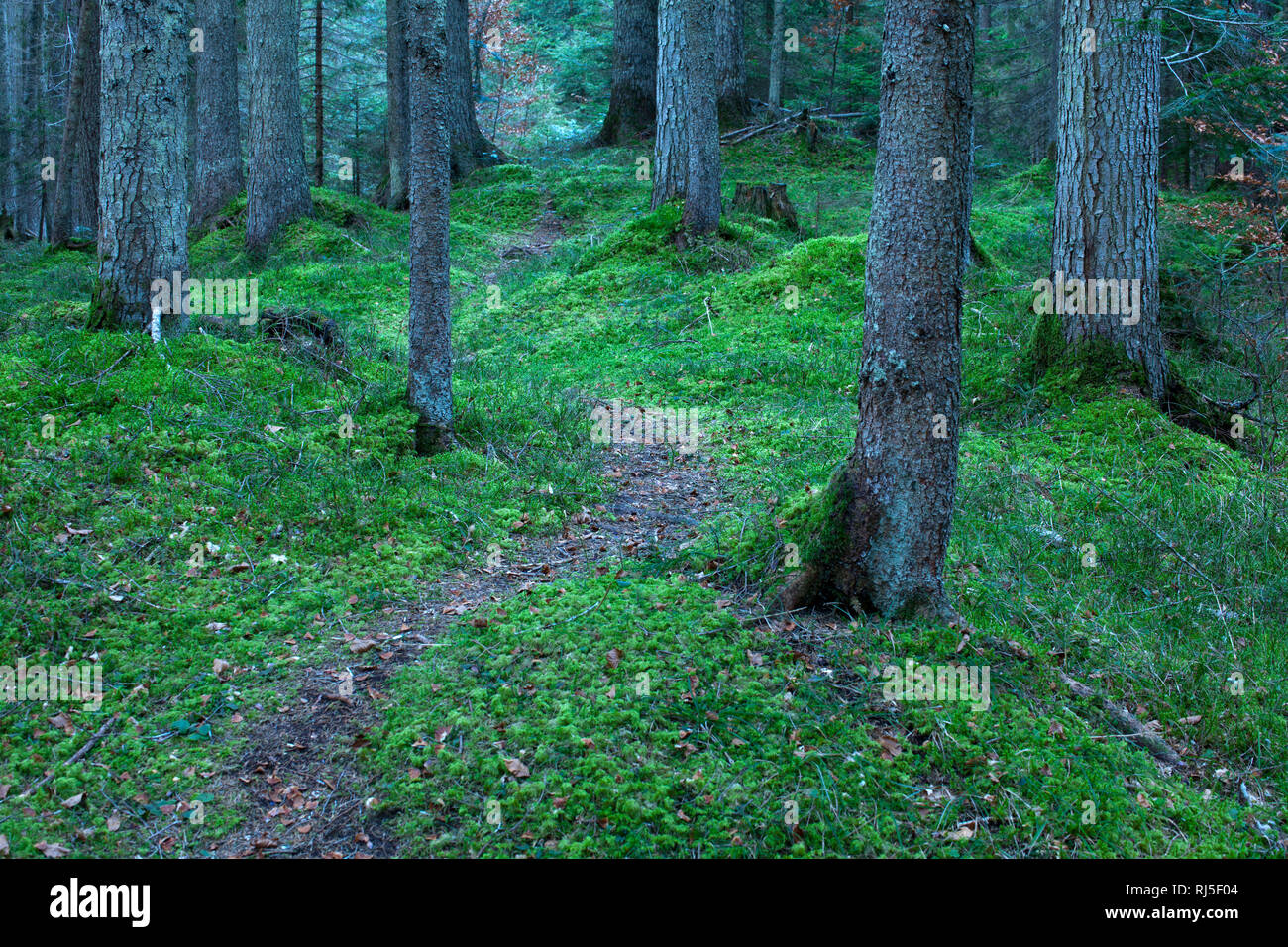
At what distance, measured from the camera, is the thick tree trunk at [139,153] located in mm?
6617

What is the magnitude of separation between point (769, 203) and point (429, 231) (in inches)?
342

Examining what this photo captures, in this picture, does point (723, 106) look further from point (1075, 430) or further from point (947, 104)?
point (947, 104)

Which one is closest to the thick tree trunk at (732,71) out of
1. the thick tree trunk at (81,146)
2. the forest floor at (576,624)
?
the thick tree trunk at (81,146)

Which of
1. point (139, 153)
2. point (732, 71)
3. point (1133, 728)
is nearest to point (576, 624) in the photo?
point (1133, 728)

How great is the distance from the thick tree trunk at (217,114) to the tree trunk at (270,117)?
1.18 metres

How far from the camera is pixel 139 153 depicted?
669 cm

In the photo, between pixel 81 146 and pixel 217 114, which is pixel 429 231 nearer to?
pixel 217 114

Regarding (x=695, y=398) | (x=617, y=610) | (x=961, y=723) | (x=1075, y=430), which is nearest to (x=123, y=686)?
(x=617, y=610)

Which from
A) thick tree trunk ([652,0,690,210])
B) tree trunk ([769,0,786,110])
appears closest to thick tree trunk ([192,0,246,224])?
thick tree trunk ([652,0,690,210])

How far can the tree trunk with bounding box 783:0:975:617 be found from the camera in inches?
155

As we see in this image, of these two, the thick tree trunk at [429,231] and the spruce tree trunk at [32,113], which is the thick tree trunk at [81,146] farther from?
the thick tree trunk at [429,231]

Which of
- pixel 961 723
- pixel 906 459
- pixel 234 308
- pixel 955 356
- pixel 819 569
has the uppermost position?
pixel 234 308
